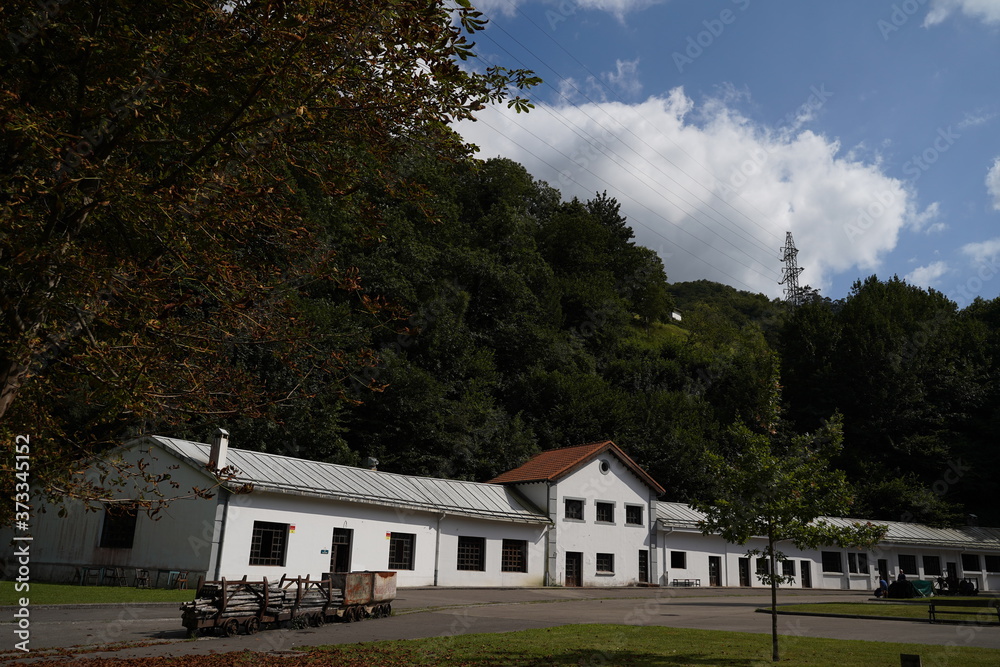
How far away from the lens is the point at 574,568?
3556cm

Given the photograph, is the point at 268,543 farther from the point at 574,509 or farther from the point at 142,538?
the point at 574,509

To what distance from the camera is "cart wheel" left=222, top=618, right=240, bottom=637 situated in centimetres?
1381

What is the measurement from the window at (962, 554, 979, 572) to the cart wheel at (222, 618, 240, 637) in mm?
50966

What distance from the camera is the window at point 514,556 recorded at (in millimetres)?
32719

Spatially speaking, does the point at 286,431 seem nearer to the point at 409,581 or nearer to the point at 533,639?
the point at 409,581

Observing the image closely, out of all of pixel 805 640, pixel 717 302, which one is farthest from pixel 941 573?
pixel 717 302

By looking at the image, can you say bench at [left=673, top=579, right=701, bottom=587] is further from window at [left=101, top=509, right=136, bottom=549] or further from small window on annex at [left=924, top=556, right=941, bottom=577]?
window at [left=101, top=509, right=136, bottom=549]

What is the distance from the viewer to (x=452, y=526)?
1209 inches

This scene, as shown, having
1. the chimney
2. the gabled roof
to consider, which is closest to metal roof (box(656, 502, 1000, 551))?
the gabled roof

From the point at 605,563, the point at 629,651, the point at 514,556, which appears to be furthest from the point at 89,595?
the point at 605,563

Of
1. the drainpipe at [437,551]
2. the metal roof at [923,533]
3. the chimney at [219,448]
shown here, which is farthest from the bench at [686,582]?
the chimney at [219,448]

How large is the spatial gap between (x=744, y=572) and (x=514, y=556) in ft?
51.7

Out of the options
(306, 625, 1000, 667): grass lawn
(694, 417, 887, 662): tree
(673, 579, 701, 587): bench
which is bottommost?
(673, 579, 701, 587): bench

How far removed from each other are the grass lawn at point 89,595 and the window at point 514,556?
1456cm
